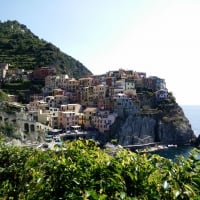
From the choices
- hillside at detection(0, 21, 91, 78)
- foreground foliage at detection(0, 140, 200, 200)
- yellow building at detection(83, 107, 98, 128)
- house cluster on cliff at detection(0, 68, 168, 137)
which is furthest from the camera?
hillside at detection(0, 21, 91, 78)

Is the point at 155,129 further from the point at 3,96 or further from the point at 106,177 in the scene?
the point at 106,177

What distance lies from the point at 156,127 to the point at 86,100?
14.6 metres

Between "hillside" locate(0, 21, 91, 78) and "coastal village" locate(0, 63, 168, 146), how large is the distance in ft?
29.1

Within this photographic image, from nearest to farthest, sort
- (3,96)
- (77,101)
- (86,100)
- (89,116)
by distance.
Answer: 1. (3,96)
2. (89,116)
3. (86,100)
4. (77,101)

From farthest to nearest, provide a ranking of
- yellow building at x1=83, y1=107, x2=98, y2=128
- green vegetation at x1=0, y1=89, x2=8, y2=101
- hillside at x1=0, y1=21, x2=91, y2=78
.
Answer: hillside at x1=0, y1=21, x2=91, y2=78, yellow building at x1=83, y1=107, x2=98, y2=128, green vegetation at x1=0, y1=89, x2=8, y2=101

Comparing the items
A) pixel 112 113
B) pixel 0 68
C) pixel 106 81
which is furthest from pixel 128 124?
pixel 0 68

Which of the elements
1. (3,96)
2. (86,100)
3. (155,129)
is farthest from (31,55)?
(155,129)

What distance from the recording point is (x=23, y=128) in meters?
65.0

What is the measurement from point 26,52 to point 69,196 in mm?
100371

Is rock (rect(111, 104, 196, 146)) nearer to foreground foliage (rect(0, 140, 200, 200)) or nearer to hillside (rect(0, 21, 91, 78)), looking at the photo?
hillside (rect(0, 21, 91, 78))

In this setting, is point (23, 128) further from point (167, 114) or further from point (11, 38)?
point (11, 38)

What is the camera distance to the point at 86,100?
264 ft

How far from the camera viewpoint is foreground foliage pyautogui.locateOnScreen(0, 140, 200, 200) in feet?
11.8

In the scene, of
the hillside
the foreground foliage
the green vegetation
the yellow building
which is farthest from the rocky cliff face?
the foreground foliage
